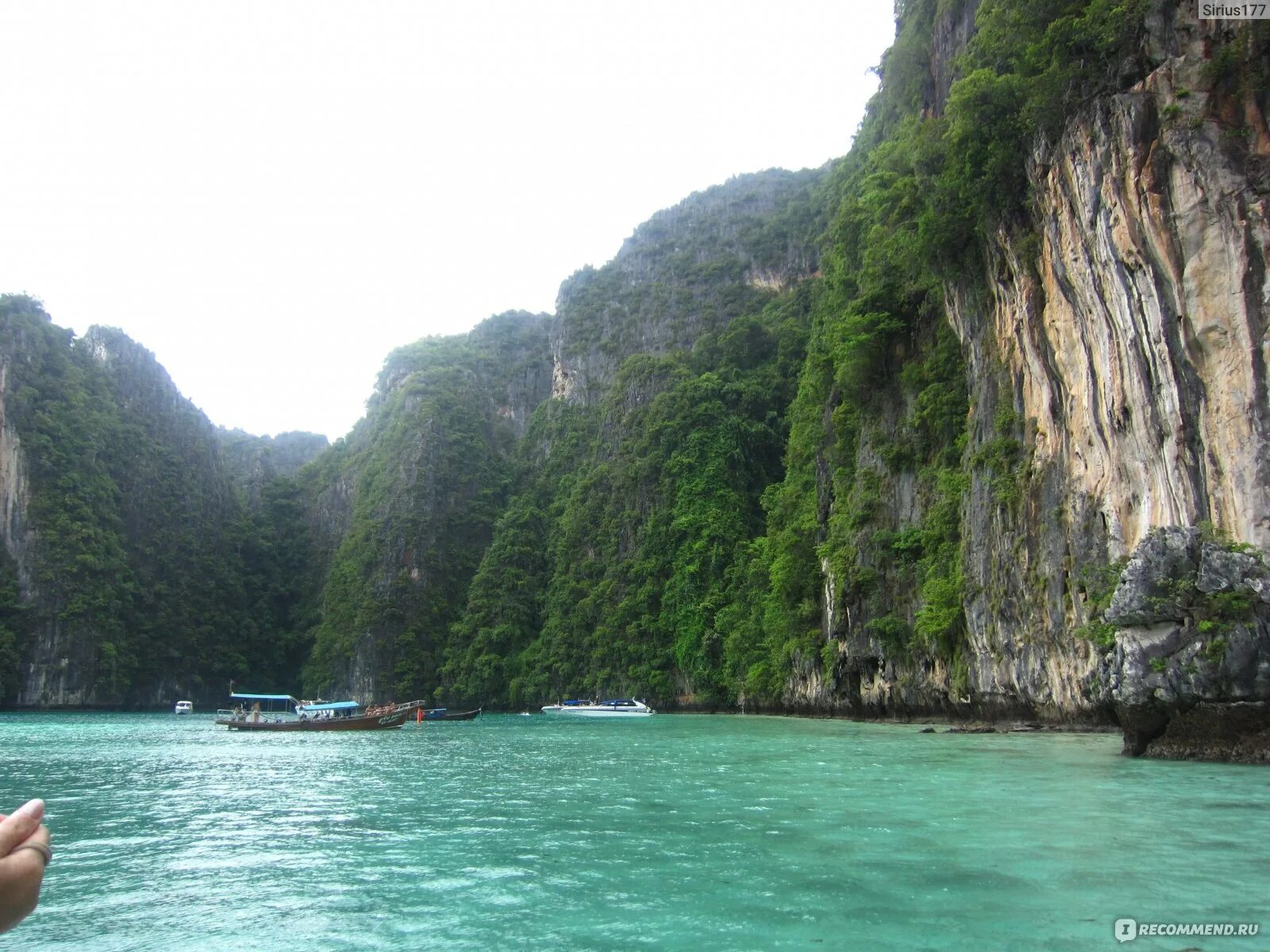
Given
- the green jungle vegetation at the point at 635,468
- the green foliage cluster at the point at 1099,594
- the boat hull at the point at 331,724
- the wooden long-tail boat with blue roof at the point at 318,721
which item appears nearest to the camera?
the green foliage cluster at the point at 1099,594

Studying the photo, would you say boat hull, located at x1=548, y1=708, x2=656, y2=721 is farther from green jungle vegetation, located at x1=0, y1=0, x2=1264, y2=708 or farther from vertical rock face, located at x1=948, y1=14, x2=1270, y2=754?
vertical rock face, located at x1=948, y1=14, x2=1270, y2=754

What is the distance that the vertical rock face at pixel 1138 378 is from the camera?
13.2 metres

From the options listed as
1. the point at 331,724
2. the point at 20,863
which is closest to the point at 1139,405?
the point at 20,863

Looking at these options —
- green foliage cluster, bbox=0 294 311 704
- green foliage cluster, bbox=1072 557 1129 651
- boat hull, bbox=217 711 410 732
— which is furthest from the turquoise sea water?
green foliage cluster, bbox=0 294 311 704

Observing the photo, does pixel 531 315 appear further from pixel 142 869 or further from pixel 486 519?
pixel 142 869

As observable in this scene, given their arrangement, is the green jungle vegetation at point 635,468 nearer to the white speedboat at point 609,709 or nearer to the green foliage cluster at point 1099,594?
the white speedboat at point 609,709

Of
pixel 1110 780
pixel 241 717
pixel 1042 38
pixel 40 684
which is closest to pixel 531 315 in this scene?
pixel 40 684

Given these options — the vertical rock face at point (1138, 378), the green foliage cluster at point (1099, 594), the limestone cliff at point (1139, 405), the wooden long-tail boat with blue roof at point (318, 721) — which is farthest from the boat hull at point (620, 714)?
the green foliage cluster at point (1099, 594)

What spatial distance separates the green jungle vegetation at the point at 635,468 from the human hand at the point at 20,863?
18748 mm

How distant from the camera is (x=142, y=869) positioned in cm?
802

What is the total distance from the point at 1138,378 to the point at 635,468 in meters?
50.4

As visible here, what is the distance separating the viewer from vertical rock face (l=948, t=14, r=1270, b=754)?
43.2 ft

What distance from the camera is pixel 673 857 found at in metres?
7.61

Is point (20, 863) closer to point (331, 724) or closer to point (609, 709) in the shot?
point (331, 724)
